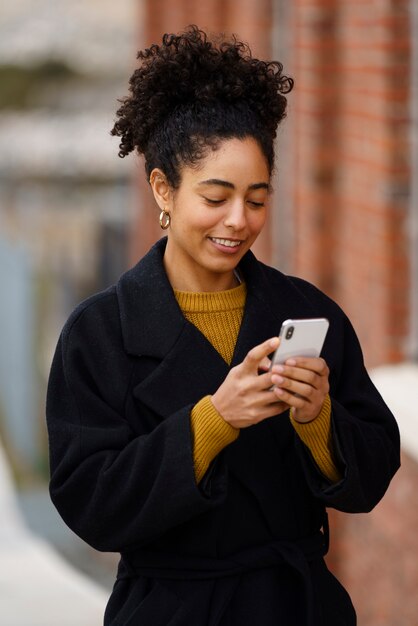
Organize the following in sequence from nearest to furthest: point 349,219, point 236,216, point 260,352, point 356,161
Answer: point 260,352, point 236,216, point 356,161, point 349,219

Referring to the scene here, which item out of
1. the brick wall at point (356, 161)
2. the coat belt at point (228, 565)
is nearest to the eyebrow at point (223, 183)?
the coat belt at point (228, 565)

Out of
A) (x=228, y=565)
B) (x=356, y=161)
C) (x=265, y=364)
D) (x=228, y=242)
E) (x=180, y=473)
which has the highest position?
(x=228, y=242)

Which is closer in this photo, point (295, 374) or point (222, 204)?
point (295, 374)

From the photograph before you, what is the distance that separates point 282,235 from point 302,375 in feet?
16.3

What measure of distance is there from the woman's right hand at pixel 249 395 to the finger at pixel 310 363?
0.05 meters

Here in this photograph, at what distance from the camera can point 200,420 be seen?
2893mm

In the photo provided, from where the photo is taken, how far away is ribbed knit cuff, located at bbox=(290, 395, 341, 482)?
292 centimetres

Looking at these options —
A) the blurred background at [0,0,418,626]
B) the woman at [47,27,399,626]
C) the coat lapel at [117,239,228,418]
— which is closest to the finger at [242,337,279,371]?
the woman at [47,27,399,626]

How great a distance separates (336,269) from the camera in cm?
691

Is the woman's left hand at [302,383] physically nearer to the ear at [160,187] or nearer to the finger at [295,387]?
the finger at [295,387]

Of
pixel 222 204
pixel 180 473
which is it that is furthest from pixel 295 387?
pixel 222 204

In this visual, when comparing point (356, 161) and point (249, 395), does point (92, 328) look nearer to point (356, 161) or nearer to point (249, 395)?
point (249, 395)

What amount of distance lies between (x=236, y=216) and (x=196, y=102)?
0.25 metres

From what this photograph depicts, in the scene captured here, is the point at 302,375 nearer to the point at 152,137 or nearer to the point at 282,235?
the point at 152,137
